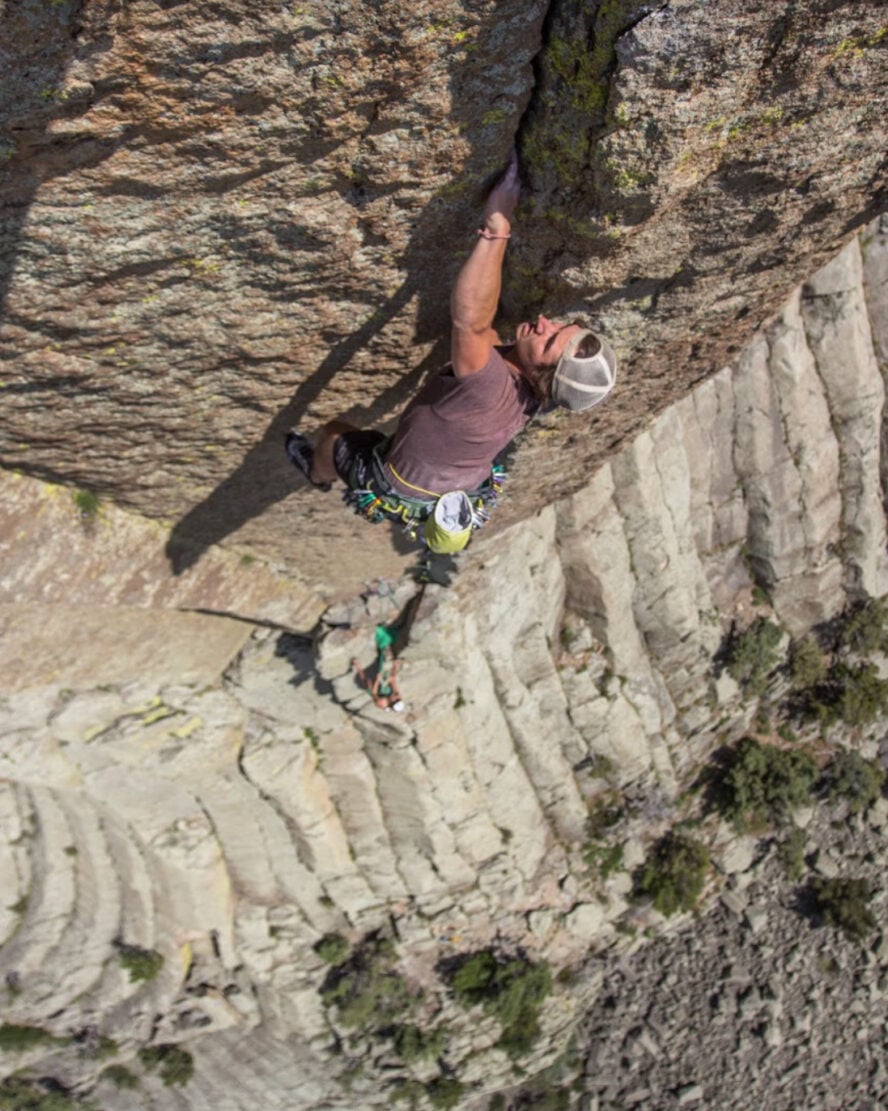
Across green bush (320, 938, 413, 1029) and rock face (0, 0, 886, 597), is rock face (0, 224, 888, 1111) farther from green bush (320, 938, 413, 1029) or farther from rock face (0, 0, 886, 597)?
rock face (0, 0, 886, 597)

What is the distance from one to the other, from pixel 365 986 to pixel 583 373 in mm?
9091

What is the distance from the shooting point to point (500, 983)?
36.0 feet

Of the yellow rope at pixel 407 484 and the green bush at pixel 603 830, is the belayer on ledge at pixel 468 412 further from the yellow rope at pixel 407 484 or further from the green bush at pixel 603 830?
the green bush at pixel 603 830

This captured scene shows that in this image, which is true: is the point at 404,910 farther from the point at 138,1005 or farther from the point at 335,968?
the point at 138,1005

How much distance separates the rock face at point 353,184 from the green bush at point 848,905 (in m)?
9.35

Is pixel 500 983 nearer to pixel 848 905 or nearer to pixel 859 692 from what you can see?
pixel 848 905

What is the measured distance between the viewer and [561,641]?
9.90 metres

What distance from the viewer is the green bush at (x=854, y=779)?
11797 mm

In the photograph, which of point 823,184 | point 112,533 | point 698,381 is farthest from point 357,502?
point 698,381

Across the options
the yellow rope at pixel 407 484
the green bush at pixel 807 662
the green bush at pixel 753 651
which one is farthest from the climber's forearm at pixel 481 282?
the green bush at pixel 807 662

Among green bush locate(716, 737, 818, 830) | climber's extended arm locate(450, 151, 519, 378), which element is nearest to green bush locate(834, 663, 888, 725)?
green bush locate(716, 737, 818, 830)

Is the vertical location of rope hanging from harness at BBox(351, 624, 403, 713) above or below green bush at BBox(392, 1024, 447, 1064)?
above

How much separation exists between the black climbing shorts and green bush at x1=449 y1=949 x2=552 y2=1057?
8048 millimetres

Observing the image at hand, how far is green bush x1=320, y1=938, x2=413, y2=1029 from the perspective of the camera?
10.6 metres
